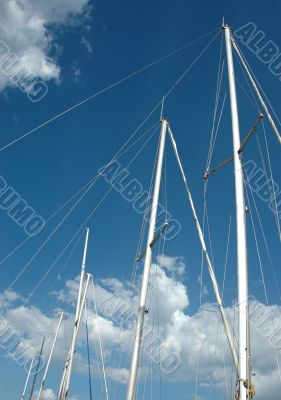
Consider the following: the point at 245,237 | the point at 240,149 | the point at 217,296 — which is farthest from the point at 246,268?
the point at 240,149

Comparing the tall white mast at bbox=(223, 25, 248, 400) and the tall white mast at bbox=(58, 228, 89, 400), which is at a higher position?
the tall white mast at bbox=(58, 228, 89, 400)

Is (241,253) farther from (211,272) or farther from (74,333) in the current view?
(74,333)

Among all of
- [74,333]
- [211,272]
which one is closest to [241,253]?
[211,272]

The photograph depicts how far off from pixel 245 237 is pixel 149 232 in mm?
6304

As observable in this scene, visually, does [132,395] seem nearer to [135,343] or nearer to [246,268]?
[135,343]

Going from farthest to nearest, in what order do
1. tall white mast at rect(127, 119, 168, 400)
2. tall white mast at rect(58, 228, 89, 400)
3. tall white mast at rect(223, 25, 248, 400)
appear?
tall white mast at rect(58, 228, 89, 400) → tall white mast at rect(127, 119, 168, 400) → tall white mast at rect(223, 25, 248, 400)

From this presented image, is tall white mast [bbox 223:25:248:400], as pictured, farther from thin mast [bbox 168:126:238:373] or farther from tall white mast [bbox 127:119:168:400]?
tall white mast [bbox 127:119:168:400]

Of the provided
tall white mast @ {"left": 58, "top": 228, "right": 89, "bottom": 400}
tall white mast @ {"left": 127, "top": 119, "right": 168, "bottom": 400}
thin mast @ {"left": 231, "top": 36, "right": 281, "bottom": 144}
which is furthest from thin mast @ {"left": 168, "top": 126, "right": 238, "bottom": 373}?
tall white mast @ {"left": 58, "top": 228, "right": 89, "bottom": 400}

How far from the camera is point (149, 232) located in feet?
65.7

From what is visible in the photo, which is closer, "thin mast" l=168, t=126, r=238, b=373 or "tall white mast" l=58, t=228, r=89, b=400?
Result: "thin mast" l=168, t=126, r=238, b=373

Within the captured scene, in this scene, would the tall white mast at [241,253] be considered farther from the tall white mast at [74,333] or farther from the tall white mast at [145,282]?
the tall white mast at [74,333]

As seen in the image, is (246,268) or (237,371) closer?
(237,371)

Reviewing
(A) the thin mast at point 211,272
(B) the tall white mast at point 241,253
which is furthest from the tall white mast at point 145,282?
(B) the tall white mast at point 241,253

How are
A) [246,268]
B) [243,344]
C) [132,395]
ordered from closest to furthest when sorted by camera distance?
[243,344] < [246,268] < [132,395]
